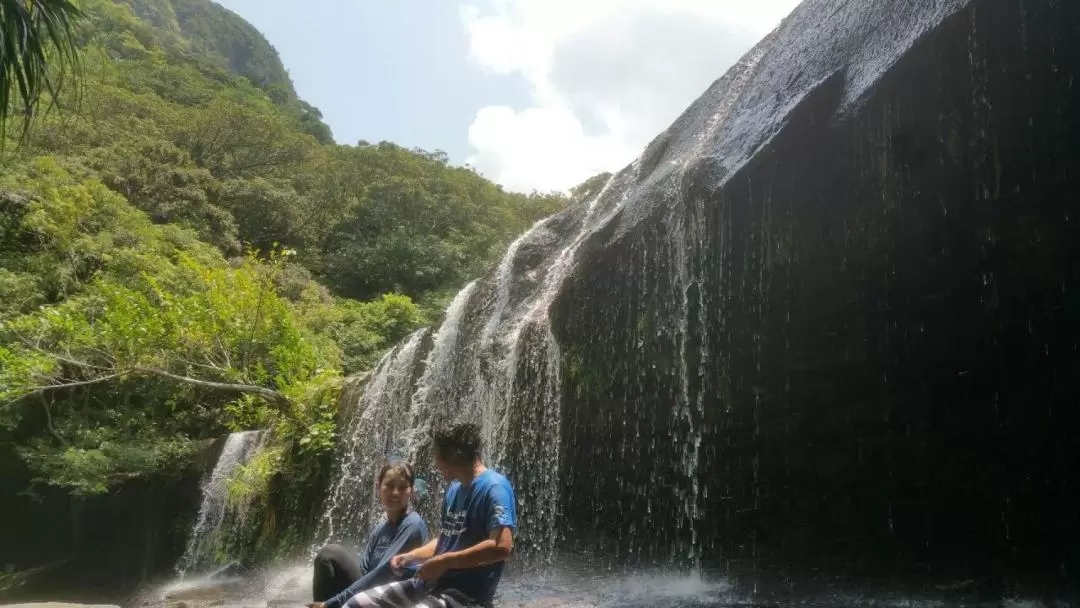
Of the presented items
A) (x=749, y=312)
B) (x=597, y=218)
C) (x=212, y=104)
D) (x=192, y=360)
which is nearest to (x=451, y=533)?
(x=749, y=312)

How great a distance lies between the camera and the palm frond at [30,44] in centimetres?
420

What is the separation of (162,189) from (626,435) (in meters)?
18.6

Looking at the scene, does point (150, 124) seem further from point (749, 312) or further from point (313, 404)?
point (749, 312)

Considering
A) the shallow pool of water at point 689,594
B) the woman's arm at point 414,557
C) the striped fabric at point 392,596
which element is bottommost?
the shallow pool of water at point 689,594

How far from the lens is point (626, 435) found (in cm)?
816

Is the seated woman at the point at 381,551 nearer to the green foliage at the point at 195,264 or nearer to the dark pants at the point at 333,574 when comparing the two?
the dark pants at the point at 333,574

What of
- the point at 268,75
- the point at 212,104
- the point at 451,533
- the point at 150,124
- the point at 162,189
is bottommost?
the point at 451,533

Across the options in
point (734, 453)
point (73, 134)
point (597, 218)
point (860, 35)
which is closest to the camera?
point (860, 35)

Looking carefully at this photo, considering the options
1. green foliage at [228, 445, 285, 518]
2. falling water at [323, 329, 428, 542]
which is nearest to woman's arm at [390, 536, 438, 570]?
falling water at [323, 329, 428, 542]

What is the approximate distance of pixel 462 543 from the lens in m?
2.66

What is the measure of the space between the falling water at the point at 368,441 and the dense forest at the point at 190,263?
536mm

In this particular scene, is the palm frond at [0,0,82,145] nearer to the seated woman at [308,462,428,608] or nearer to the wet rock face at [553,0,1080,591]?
the seated woman at [308,462,428,608]

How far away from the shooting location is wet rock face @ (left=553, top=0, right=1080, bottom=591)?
242 inches

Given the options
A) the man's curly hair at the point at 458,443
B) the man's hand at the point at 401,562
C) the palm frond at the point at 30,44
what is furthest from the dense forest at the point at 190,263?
the man's hand at the point at 401,562
